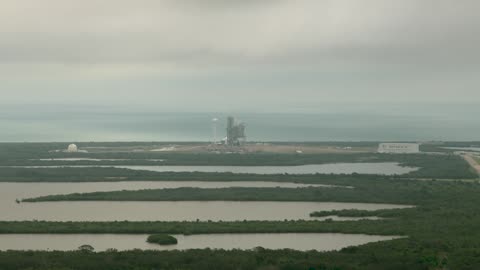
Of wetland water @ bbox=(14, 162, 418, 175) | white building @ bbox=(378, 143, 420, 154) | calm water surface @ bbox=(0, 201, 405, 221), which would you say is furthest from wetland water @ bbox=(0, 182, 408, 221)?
white building @ bbox=(378, 143, 420, 154)

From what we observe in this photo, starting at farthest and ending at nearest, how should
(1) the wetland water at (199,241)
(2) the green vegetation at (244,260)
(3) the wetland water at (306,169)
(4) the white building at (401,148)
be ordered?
(4) the white building at (401,148) → (3) the wetland water at (306,169) → (1) the wetland water at (199,241) → (2) the green vegetation at (244,260)

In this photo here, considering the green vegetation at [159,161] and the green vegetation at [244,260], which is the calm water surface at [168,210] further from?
the green vegetation at [159,161]

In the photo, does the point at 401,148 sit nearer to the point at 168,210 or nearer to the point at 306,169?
the point at 306,169

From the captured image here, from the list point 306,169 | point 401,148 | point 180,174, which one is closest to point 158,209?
point 180,174

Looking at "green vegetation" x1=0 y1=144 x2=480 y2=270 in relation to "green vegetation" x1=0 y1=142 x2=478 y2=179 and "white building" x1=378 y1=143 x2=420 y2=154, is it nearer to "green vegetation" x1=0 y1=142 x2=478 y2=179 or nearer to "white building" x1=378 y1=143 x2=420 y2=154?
"green vegetation" x1=0 y1=142 x2=478 y2=179

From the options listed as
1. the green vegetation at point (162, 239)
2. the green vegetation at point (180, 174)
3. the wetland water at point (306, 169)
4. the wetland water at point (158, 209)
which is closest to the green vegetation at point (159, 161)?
the green vegetation at point (180, 174)
